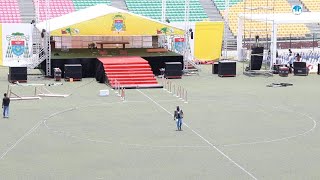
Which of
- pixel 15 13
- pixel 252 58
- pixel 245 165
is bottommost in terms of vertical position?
pixel 245 165

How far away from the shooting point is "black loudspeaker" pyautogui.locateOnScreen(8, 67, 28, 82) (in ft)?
143

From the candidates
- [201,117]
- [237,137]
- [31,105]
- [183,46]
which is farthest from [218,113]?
[183,46]

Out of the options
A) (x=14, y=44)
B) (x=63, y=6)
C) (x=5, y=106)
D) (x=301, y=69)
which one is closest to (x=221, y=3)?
(x=63, y=6)

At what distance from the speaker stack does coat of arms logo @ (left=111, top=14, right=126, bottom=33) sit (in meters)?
7.80

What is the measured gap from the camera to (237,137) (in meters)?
26.8

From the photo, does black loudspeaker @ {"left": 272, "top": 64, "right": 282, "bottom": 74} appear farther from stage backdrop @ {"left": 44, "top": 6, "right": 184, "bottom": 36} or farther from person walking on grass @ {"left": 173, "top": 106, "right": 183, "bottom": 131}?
person walking on grass @ {"left": 173, "top": 106, "right": 183, "bottom": 131}

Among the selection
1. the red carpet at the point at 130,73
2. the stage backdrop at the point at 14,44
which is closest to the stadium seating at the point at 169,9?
the stage backdrop at the point at 14,44

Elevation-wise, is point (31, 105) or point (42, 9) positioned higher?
point (42, 9)

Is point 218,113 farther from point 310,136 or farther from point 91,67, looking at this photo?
point 91,67

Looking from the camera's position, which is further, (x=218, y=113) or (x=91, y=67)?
(x=91, y=67)

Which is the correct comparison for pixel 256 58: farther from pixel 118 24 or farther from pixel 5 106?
pixel 5 106

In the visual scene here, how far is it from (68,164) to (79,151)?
6.28 ft

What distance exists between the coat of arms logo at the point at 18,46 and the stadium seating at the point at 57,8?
16053 millimetres

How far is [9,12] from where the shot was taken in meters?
67.8
